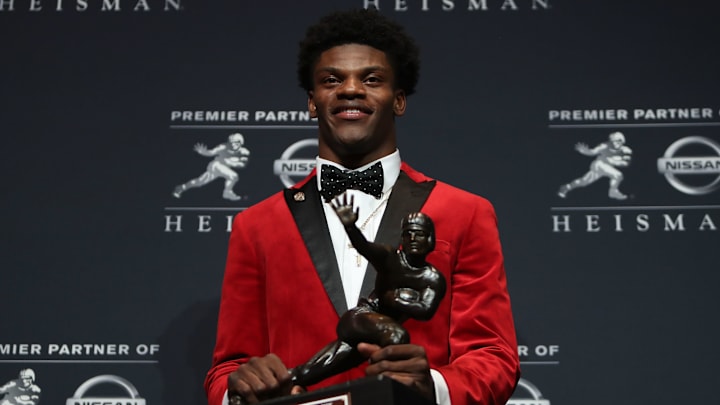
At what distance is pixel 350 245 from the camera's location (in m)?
2.46

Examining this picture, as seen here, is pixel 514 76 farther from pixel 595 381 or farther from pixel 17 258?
pixel 17 258

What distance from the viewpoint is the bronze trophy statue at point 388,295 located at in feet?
6.67

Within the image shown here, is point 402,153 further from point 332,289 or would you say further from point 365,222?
point 332,289

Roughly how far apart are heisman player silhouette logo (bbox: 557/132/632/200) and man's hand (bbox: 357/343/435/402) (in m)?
1.37

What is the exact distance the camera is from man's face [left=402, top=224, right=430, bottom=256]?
207 cm

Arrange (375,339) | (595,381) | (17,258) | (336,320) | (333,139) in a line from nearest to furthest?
(375,339) → (336,320) → (333,139) → (595,381) → (17,258)

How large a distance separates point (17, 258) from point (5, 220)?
130 millimetres

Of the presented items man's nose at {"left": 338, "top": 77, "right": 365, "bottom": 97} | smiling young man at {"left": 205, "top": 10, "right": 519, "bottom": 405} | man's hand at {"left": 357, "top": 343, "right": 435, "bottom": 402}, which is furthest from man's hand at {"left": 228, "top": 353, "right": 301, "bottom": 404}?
man's nose at {"left": 338, "top": 77, "right": 365, "bottom": 97}

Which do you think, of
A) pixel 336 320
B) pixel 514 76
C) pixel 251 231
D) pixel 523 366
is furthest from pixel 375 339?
pixel 514 76

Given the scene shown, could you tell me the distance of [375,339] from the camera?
2.00m

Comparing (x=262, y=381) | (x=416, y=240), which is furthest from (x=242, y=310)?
(x=416, y=240)

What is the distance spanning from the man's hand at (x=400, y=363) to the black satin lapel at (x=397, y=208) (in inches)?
14.2

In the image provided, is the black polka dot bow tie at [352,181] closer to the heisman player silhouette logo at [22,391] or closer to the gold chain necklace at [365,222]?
the gold chain necklace at [365,222]

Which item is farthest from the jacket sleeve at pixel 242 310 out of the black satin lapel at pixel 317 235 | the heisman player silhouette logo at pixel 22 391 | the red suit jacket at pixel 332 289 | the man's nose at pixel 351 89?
the heisman player silhouette logo at pixel 22 391
